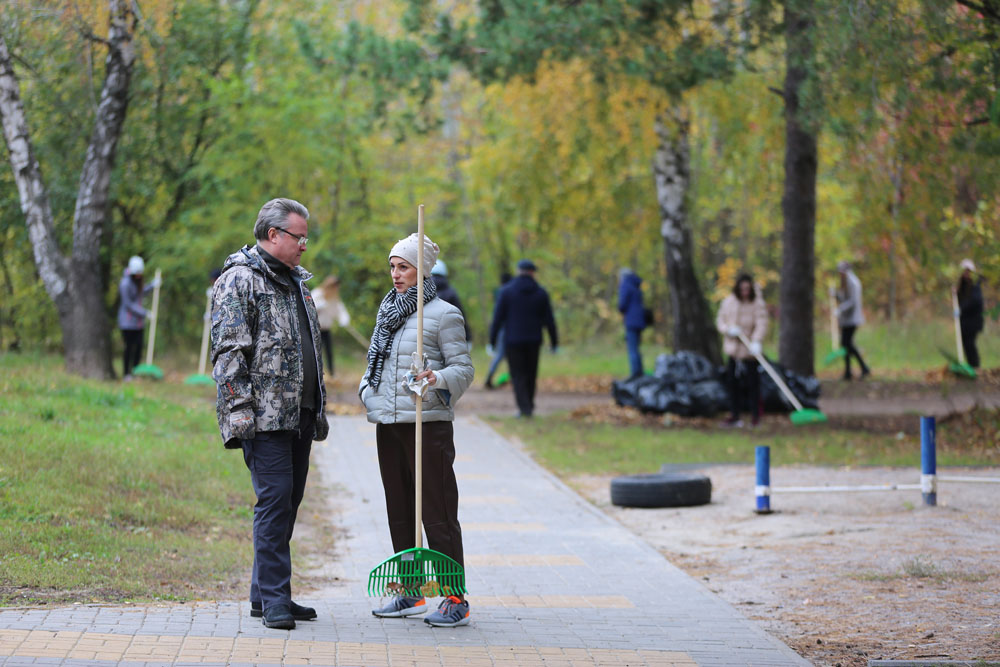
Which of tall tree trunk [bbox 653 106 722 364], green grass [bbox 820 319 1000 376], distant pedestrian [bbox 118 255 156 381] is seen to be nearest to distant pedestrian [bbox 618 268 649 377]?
tall tree trunk [bbox 653 106 722 364]

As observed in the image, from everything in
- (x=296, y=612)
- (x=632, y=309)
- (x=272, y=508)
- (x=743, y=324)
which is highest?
(x=632, y=309)

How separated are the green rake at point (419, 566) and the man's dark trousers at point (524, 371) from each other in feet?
32.4

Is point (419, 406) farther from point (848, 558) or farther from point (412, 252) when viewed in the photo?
point (848, 558)

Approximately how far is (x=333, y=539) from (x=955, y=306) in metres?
15.4

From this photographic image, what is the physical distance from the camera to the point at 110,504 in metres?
7.68

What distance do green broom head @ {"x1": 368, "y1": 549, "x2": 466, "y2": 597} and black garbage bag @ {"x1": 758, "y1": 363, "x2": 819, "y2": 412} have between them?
10.4m

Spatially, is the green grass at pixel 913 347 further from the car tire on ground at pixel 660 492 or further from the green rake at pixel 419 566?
the green rake at pixel 419 566

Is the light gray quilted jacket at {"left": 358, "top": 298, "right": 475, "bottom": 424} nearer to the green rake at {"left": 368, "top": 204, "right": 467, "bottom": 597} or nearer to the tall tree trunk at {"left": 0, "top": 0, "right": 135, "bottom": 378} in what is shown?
the green rake at {"left": 368, "top": 204, "right": 467, "bottom": 597}

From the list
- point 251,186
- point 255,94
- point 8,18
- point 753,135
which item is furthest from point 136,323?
point 753,135

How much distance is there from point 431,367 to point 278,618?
139cm

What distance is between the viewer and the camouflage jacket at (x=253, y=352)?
547 centimetres

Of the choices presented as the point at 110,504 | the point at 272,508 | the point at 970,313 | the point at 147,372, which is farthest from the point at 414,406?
the point at 970,313

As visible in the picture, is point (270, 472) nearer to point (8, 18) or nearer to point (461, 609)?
point (461, 609)

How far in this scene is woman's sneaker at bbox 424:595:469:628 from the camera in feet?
18.9
